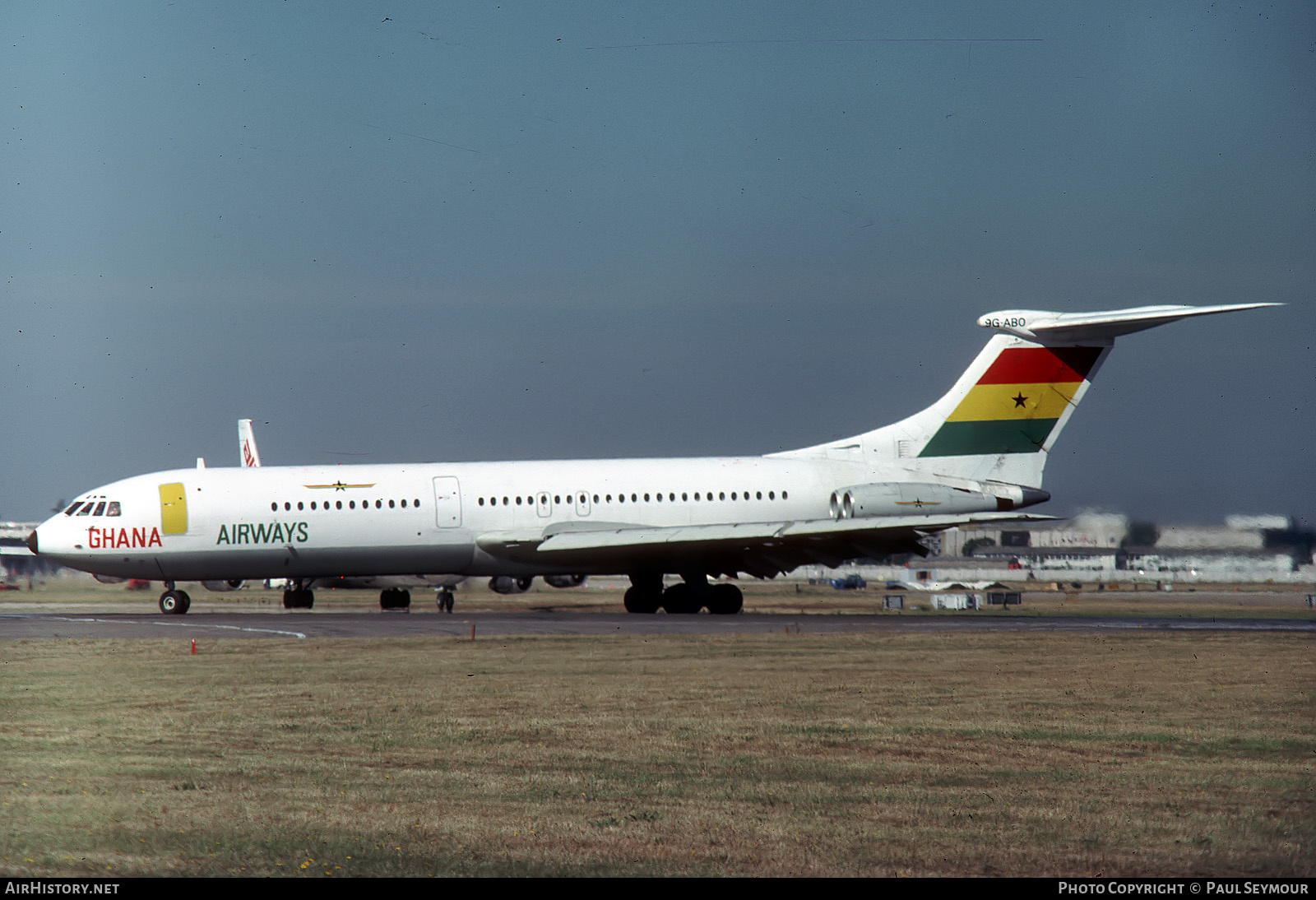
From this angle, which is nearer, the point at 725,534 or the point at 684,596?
the point at 725,534

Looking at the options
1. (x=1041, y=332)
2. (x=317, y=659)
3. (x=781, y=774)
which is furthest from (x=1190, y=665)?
(x=1041, y=332)

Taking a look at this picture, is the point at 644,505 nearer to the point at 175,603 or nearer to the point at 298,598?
the point at 298,598

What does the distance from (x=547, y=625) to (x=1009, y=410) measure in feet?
51.1

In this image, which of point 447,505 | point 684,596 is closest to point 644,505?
point 684,596

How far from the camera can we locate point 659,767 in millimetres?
11523

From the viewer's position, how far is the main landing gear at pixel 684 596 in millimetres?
37094

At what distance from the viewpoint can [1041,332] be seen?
3716cm

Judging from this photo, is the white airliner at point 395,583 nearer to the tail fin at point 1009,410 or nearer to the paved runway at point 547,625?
the paved runway at point 547,625

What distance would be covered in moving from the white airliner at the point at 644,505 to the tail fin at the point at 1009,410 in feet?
0.15

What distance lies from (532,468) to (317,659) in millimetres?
16965

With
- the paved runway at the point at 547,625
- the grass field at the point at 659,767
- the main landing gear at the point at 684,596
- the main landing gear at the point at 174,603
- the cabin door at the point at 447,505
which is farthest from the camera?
the main landing gear at the point at 684,596

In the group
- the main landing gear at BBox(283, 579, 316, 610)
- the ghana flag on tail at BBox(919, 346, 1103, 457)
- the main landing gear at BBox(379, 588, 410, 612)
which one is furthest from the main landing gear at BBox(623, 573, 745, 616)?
the main landing gear at BBox(283, 579, 316, 610)

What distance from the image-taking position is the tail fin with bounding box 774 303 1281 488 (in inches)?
1478

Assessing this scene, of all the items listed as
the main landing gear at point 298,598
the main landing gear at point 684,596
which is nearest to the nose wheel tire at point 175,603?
the main landing gear at point 298,598
